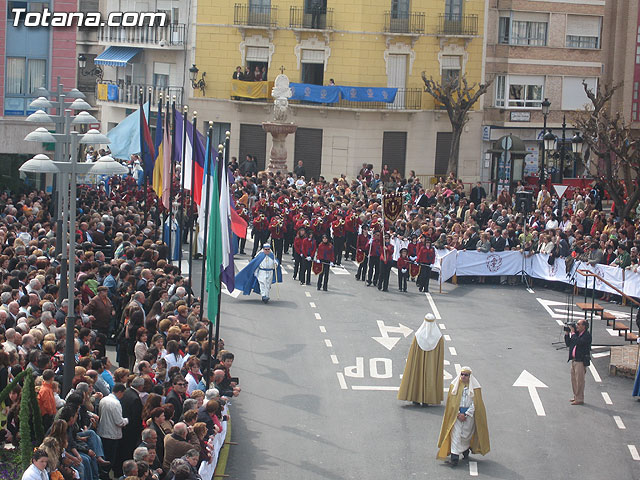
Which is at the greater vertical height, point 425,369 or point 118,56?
point 118,56

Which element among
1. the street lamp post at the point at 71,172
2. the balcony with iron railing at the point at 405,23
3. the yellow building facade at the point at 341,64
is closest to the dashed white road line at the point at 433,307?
the street lamp post at the point at 71,172

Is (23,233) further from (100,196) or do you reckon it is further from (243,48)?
(243,48)

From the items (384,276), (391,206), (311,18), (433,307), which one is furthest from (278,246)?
(311,18)

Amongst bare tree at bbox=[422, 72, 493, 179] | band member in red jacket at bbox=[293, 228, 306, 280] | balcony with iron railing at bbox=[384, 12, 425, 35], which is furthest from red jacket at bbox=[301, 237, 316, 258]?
balcony with iron railing at bbox=[384, 12, 425, 35]

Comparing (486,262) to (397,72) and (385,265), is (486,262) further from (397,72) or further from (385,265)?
(397,72)

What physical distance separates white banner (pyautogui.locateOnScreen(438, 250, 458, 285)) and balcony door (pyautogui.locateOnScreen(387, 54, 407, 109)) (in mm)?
22253

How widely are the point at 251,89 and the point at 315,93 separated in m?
2.87

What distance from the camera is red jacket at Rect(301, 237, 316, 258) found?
31694mm

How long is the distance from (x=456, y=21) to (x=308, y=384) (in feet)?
114

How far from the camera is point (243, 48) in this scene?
5481 centimetres

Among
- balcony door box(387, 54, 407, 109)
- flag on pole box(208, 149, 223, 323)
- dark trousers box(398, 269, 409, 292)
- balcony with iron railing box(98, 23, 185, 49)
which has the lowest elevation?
dark trousers box(398, 269, 409, 292)

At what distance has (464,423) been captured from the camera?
1914 cm

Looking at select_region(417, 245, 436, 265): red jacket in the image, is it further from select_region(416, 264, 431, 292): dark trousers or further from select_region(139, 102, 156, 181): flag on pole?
select_region(139, 102, 156, 181): flag on pole

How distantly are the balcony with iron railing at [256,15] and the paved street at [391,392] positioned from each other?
2441cm
